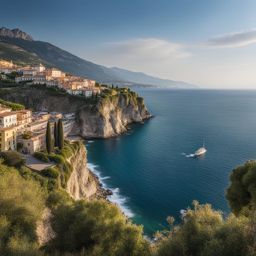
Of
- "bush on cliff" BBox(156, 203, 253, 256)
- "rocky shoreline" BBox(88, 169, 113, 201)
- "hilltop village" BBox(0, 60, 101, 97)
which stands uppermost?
"hilltop village" BBox(0, 60, 101, 97)

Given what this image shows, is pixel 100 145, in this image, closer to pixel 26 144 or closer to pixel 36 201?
pixel 26 144

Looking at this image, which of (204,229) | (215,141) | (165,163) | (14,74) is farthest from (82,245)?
(14,74)

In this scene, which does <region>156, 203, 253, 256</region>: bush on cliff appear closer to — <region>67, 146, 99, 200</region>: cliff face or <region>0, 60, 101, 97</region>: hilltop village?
<region>67, 146, 99, 200</region>: cliff face

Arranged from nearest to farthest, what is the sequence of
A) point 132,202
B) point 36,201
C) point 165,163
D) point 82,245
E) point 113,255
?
point 113,255, point 82,245, point 36,201, point 132,202, point 165,163

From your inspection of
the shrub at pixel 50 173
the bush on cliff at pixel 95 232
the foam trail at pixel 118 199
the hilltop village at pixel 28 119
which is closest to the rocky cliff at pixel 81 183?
the foam trail at pixel 118 199

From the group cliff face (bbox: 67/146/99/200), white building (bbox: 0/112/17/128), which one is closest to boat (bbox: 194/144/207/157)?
cliff face (bbox: 67/146/99/200)

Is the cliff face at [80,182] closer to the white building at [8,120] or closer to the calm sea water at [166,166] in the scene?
the calm sea water at [166,166]

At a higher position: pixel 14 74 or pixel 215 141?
pixel 14 74
